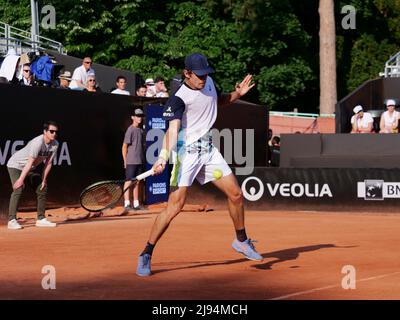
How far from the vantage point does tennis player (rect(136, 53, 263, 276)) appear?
32.7 feet

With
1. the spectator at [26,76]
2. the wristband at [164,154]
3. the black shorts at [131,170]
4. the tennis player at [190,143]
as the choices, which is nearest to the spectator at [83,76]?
the spectator at [26,76]

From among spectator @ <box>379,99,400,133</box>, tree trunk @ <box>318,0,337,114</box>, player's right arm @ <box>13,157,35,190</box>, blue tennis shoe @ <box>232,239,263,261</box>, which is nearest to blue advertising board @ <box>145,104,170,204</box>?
player's right arm @ <box>13,157,35,190</box>

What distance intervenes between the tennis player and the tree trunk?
24159 millimetres

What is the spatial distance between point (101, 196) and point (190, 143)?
1.46 meters

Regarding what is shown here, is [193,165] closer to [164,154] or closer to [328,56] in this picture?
[164,154]

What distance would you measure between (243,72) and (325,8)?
3.90 metres

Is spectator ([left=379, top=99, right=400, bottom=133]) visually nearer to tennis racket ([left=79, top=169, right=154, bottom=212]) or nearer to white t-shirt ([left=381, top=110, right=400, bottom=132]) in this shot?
white t-shirt ([left=381, top=110, right=400, bottom=132])

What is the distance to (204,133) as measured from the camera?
1015 centimetres

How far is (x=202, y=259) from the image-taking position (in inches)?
456

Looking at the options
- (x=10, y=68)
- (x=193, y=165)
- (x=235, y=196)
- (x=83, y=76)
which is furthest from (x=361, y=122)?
(x=193, y=165)

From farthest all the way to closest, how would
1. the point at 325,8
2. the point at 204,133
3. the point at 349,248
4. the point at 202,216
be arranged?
the point at 325,8 → the point at 202,216 → the point at 349,248 → the point at 204,133

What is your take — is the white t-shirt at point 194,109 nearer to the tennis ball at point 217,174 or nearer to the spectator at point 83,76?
the tennis ball at point 217,174
